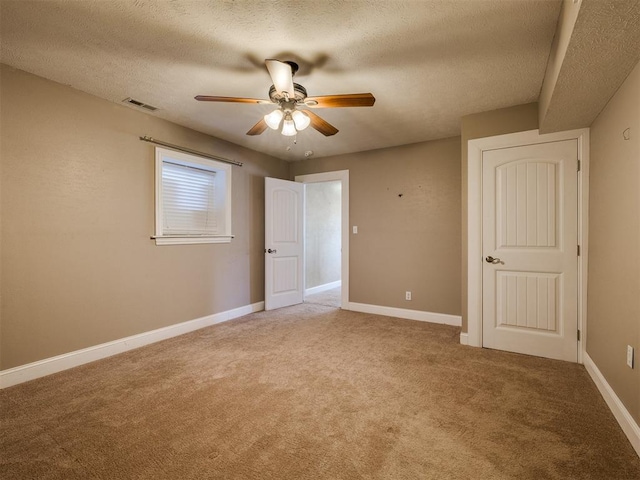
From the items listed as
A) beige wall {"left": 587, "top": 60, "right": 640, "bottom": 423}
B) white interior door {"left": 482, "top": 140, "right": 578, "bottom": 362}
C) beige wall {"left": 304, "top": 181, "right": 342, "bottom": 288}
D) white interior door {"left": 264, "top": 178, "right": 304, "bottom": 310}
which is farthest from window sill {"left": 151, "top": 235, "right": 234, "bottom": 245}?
beige wall {"left": 587, "top": 60, "right": 640, "bottom": 423}

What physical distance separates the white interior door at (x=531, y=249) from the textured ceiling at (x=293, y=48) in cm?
66

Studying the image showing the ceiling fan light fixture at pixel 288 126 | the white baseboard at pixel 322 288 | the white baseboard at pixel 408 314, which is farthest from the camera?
the white baseboard at pixel 322 288

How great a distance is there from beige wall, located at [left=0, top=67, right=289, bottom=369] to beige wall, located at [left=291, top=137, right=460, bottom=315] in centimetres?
229

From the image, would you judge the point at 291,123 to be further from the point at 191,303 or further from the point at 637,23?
the point at 191,303

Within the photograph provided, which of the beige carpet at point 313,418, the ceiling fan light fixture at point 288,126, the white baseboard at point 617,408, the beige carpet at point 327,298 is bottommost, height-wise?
the beige carpet at point 313,418

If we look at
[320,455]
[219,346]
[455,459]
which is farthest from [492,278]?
[219,346]

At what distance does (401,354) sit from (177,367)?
2057mm

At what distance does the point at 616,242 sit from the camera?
78.6 inches

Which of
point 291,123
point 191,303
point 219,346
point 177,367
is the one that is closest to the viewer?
point 291,123

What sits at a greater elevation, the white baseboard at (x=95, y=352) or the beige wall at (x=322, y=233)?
the beige wall at (x=322, y=233)

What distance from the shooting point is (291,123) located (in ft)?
7.94

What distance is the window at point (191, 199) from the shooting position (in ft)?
→ 11.2

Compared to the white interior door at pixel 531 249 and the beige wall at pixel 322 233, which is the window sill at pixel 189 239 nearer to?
the beige wall at pixel 322 233

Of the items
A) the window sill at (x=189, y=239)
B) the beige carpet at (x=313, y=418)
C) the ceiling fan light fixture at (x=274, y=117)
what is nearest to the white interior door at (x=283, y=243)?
the window sill at (x=189, y=239)
